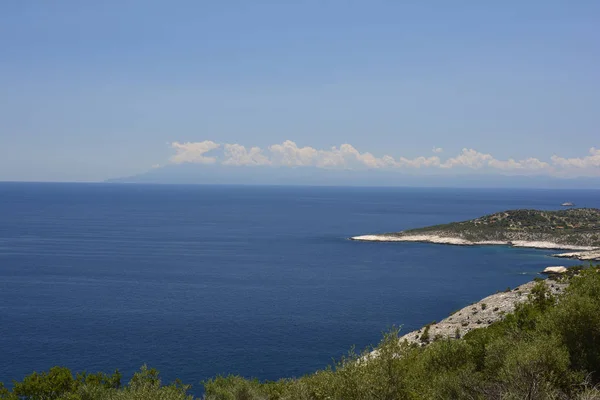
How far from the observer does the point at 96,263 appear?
120188mm

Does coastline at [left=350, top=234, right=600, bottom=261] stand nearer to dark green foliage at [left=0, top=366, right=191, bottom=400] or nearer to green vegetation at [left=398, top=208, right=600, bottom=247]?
green vegetation at [left=398, top=208, right=600, bottom=247]

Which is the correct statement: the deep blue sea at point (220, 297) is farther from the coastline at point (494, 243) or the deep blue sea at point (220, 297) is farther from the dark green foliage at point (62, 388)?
the dark green foliage at point (62, 388)

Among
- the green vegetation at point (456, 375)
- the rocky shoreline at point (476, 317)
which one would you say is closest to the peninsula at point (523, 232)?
the rocky shoreline at point (476, 317)

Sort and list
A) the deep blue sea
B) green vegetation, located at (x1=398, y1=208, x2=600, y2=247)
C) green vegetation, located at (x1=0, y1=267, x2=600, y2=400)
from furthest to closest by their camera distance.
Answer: green vegetation, located at (x1=398, y1=208, x2=600, y2=247) → the deep blue sea → green vegetation, located at (x1=0, y1=267, x2=600, y2=400)

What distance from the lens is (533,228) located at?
16588cm

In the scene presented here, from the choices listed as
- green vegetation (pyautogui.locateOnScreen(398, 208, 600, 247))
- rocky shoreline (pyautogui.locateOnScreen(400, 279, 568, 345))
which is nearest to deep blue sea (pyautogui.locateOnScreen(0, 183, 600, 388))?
rocky shoreline (pyautogui.locateOnScreen(400, 279, 568, 345))

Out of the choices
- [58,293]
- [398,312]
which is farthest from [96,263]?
[398,312]

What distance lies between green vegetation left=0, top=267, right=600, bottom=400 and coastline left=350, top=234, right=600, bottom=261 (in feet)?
325

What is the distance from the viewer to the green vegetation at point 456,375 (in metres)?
26.5

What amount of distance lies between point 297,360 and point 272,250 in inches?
3599

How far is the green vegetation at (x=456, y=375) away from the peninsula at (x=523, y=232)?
4702 inches

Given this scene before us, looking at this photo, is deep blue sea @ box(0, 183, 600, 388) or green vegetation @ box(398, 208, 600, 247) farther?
green vegetation @ box(398, 208, 600, 247)

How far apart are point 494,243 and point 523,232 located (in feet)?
41.7

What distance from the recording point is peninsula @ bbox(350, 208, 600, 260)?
150 m
